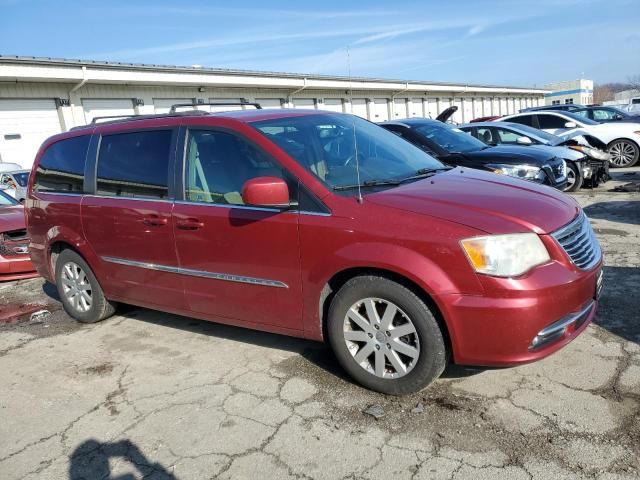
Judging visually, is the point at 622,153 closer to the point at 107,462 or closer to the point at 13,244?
the point at 13,244

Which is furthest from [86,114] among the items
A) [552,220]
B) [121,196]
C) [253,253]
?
[552,220]

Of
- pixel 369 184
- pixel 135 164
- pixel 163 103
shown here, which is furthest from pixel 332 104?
pixel 369 184

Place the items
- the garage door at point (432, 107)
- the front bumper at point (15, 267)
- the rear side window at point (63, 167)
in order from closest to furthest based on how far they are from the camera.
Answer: the rear side window at point (63, 167), the front bumper at point (15, 267), the garage door at point (432, 107)

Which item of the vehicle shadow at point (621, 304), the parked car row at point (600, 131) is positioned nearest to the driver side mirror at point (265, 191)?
the vehicle shadow at point (621, 304)

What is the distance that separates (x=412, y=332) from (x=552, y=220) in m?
1.06

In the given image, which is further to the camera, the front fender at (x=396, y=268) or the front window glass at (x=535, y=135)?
the front window glass at (x=535, y=135)

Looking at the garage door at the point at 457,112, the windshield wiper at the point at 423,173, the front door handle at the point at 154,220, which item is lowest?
the front door handle at the point at 154,220

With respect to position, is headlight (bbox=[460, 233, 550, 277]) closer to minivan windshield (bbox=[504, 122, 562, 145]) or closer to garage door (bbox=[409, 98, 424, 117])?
minivan windshield (bbox=[504, 122, 562, 145])

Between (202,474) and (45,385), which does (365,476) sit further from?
(45,385)

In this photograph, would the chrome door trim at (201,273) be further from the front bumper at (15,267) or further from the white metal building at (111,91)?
the white metal building at (111,91)

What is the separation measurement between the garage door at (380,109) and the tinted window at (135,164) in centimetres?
2820

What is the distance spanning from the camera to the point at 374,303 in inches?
124

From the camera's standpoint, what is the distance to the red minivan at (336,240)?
Result: 2895 millimetres

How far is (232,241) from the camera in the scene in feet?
12.0
